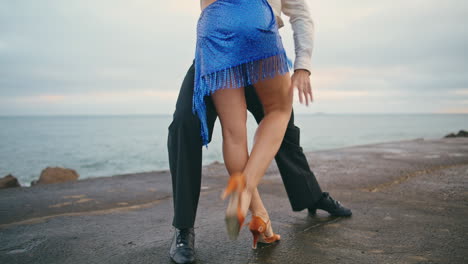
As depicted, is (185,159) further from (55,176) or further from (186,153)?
(55,176)

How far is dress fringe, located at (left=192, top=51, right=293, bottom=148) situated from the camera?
1801 millimetres

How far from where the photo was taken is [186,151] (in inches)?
77.8

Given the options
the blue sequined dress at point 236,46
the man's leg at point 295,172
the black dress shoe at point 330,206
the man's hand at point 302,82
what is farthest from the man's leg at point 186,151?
the black dress shoe at point 330,206

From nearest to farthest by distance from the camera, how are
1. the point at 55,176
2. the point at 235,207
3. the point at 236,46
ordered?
the point at 235,207, the point at 236,46, the point at 55,176

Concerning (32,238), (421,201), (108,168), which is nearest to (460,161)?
(421,201)

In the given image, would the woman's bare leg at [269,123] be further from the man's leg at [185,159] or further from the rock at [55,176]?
the rock at [55,176]

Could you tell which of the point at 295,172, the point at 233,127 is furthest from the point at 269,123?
the point at 295,172

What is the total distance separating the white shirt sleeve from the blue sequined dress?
0.17 metres

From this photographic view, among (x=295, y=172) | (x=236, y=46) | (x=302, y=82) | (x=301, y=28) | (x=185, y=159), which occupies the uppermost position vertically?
(x=301, y=28)

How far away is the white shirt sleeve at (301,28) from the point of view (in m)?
2.01

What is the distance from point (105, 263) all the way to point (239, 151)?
0.97 metres

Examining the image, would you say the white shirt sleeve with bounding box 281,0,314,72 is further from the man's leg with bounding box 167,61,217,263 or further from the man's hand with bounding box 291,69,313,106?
the man's leg with bounding box 167,61,217,263

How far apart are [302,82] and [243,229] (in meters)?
1.20

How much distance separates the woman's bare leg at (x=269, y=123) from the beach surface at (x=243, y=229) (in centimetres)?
54
